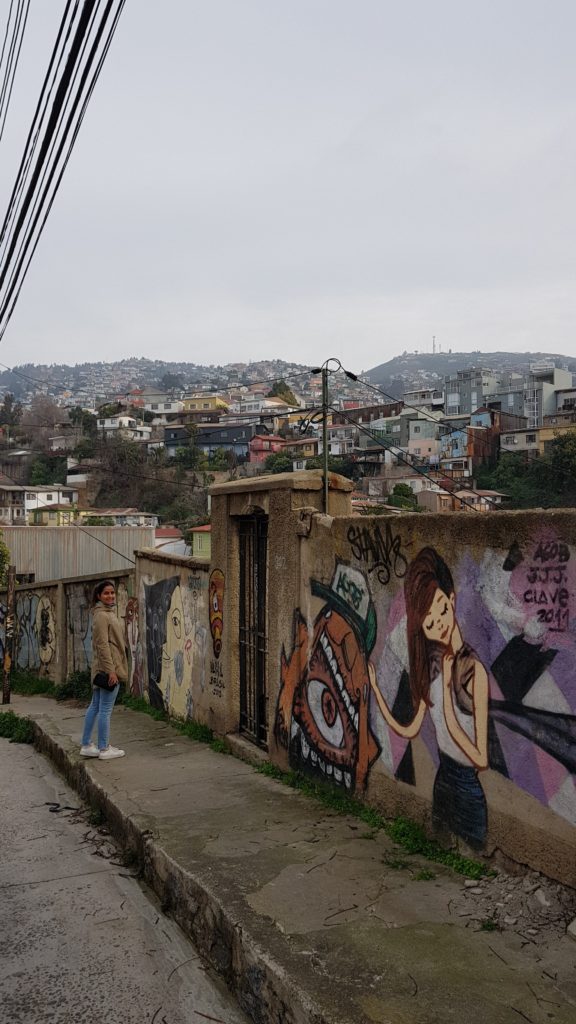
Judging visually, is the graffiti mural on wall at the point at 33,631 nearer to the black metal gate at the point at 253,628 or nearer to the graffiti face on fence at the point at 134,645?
the graffiti face on fence at the point at 134,645

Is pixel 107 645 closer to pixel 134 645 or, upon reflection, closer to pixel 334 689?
pixel 334 689

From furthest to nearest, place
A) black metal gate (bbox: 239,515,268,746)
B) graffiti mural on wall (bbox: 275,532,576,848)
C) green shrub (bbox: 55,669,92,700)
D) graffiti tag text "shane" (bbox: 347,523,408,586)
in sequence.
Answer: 1. green shrub (bbox: 55,669,92,700)
2. black metal gate (bbox: 239,515,268,746)
3. graffiti tag text "shane" (bbox: 347,523,408,586)
4. graffiti mural on wall (bbox: 275,532,576,848)

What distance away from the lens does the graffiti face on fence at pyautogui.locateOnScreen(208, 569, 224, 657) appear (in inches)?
291

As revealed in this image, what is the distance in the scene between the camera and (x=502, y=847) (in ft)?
A: 12.5

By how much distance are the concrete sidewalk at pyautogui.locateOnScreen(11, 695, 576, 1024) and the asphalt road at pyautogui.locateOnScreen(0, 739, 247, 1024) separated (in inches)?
5.7

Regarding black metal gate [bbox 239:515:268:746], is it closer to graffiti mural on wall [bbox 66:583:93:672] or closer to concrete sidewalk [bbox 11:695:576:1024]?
concrete sidewalk [bbox 11:695:576:1024]

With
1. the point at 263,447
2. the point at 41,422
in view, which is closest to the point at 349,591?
the point at 263,447

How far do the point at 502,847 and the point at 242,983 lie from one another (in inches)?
54.5

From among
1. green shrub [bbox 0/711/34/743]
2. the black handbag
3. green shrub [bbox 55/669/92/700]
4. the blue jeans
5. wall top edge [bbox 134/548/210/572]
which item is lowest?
green shrub [bbox 55/669/92/700]

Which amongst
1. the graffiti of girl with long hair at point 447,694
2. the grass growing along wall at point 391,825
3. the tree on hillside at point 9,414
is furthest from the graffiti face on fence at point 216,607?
the tree on hillside at point 9,414

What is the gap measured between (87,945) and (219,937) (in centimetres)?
73

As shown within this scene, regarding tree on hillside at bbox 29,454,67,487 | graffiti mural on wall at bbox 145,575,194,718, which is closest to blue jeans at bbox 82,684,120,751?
graffiti mural on wall at bbox 145,575,194,718

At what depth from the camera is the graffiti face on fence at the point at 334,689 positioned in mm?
5047

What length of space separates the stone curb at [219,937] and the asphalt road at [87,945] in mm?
71
